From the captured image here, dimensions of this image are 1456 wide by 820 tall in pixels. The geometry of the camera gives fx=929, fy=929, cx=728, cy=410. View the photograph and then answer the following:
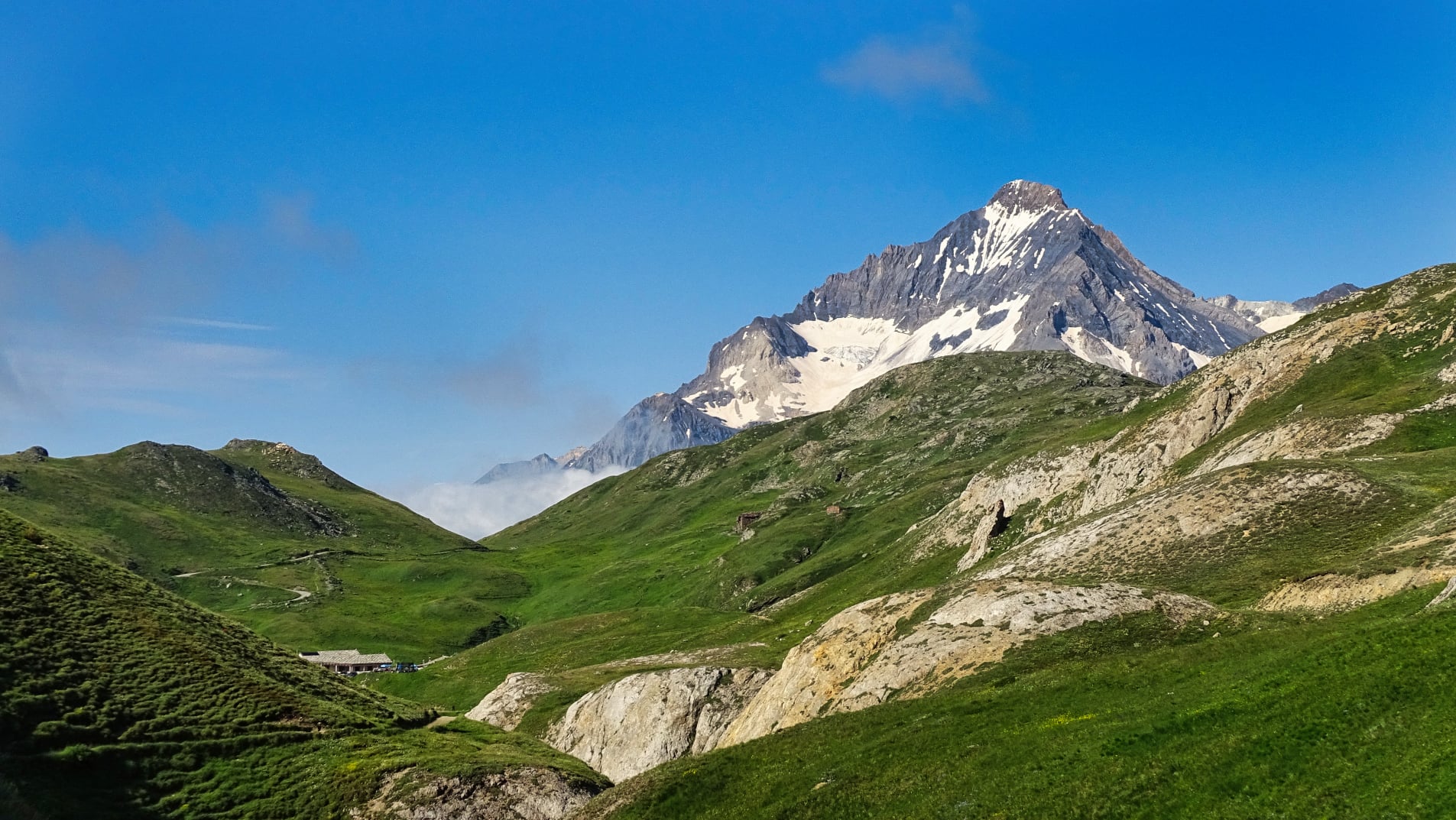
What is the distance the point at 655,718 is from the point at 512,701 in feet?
93.1

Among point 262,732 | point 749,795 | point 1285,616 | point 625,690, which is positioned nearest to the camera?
point 749,795

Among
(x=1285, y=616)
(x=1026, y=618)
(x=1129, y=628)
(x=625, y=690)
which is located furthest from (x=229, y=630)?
(x=1285, y=616)

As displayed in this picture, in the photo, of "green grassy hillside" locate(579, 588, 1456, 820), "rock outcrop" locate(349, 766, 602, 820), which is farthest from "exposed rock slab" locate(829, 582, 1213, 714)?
"rock outcrop" locate(349, 766, 602, 820)

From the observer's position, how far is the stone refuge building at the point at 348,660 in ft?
594

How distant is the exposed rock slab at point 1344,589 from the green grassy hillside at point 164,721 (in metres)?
44.5

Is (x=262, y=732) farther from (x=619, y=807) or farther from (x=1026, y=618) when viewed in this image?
(x=1026, y=618)

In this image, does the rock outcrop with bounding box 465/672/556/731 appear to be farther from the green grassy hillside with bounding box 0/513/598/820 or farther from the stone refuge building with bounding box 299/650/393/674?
the stone refuge building with bounding box 299/650/393/674

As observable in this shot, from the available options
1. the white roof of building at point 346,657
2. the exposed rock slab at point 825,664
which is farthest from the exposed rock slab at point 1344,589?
the white roof of building at point 346,657

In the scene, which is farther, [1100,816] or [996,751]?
[996,751]

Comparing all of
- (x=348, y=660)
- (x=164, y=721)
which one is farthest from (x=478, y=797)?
(x=348, y=660)

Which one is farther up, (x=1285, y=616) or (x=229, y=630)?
(x=229, y=630)

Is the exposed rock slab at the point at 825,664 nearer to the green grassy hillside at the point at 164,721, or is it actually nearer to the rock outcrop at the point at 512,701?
the green grassy hillside at the point at 164,721

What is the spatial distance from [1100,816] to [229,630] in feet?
230

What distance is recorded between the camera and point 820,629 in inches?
2884
